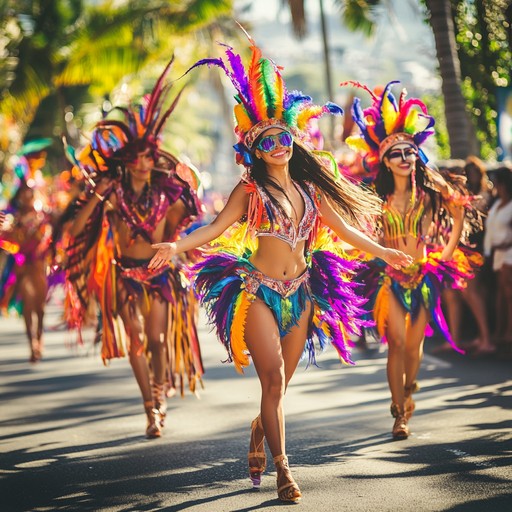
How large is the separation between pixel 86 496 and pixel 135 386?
4.82m

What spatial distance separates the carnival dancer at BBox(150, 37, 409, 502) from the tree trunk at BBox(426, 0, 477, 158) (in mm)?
8665

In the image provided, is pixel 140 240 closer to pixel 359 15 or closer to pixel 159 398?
pixel 159 398

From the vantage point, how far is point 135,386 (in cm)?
1134

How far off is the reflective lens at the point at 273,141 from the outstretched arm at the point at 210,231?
254mm

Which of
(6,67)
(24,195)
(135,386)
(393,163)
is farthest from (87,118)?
(393,163)

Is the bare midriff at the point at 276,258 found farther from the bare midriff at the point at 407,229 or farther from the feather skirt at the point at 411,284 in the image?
the bare midriff at the point at 407,229

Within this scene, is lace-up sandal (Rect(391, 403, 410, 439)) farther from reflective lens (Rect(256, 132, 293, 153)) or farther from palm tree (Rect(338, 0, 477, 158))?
palm tree (Rect(338, 0, 477, 158))

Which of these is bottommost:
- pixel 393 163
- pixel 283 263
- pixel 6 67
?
pixel 283 263

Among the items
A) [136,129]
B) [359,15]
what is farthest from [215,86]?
[136,129]

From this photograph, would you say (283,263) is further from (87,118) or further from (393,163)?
(87,118)

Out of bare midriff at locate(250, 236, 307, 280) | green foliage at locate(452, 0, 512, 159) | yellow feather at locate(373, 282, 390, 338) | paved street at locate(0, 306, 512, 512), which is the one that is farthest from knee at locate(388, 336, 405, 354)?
green foliage at locate(452, 0, 512, 159)

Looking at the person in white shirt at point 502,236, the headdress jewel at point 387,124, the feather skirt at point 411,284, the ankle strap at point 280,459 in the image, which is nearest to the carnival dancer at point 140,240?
the headdress jewel at point 387,124

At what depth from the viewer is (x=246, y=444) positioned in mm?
7887

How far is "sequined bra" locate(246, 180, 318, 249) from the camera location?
6.56m
